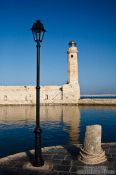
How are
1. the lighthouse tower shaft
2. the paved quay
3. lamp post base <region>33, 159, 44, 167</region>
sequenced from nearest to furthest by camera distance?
the paved quay
lamp post base <region>33, 159, 44, 167</region>
the lighthouse tower shaft

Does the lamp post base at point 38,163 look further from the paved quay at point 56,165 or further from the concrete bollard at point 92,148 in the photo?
the concrete bollard at point 92,148

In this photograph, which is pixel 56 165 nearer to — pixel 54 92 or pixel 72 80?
pixel 72 80

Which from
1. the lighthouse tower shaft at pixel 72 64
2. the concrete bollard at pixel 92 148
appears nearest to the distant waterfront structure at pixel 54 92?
the lighthouse tower shaft at pixel 72 64

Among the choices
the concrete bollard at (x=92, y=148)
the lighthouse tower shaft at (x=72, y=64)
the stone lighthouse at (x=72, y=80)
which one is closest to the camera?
Answer: the concrete bollard at (x=92, y=148)

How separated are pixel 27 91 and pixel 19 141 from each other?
3174 cm

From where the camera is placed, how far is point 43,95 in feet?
154

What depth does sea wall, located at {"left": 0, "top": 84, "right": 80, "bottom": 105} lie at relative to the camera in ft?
148

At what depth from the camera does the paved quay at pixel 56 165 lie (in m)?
7.04

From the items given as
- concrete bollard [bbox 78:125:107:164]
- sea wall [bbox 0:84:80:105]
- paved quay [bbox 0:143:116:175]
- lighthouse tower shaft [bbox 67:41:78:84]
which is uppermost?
lighthouse tower shaft [bbox 67:41:78:84]

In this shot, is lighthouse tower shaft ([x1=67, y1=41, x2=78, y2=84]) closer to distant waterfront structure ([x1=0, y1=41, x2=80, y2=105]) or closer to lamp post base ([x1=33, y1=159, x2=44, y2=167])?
distant waterfront structure ([x1=0, y1=41, x2=80, y2=105])

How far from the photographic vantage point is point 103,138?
54.5 ft

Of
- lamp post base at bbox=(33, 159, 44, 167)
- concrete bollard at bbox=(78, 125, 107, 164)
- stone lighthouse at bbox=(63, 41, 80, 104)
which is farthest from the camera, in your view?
stone lighthouse at bbox=(63, 41, 80, 104)

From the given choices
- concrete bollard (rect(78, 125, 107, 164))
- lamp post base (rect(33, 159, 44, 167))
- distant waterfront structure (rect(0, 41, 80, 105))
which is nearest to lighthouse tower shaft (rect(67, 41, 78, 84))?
distant waterfront structure (rect(0, 41, 80, 105))

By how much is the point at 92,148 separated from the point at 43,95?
1540 inches
